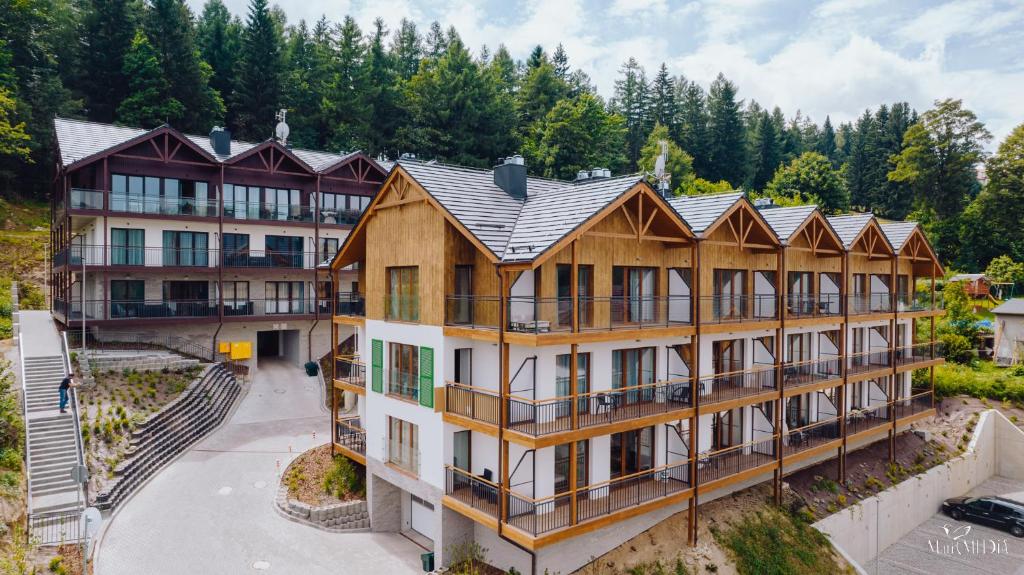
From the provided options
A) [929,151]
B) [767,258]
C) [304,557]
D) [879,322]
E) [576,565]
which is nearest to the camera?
[576,565]

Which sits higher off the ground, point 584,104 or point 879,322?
point 584,104

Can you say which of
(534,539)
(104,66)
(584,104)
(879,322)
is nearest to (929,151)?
(584,104)

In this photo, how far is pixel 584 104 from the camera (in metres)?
57.4

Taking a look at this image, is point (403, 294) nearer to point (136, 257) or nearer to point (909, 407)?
point (136, 257)

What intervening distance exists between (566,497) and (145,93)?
4796 centimetres

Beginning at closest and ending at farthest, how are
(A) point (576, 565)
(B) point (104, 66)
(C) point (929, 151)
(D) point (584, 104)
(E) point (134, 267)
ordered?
(A) point (576, 565) → (E) point (134, 267) → (B) point (104, 66) → (D) point (584, 104) → (C) point (929, 151)

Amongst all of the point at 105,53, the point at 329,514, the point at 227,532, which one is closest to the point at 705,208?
the point at 329,514

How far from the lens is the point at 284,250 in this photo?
36031mm

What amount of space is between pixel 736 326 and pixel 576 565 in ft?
28.5

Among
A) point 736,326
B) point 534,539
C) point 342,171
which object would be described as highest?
point 342,171

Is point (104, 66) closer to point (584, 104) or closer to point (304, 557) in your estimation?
point (584, 104)

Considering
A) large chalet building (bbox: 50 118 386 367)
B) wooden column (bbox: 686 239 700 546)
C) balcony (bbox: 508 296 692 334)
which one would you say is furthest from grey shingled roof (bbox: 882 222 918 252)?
large chalet building (bbox: 50 118 386 367)

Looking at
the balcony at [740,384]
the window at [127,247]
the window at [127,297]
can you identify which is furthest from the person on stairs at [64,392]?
the balcony at [740,384]

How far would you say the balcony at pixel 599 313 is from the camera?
15.9 metres
